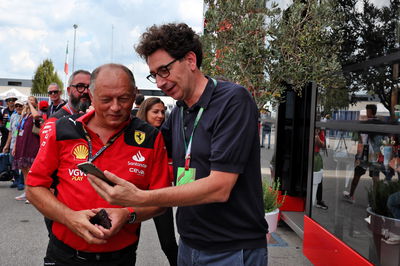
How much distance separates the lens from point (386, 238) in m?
3.04

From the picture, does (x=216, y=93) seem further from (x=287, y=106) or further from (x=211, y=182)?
(x=287, y=106)

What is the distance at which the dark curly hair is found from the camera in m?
1.78

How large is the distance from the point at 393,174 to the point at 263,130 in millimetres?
4147

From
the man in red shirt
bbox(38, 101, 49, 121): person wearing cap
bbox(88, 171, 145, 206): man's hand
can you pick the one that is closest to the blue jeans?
the man in red shirt

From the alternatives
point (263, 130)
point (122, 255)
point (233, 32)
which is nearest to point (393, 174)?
point (122, 255)

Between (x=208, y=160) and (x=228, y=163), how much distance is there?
12cm

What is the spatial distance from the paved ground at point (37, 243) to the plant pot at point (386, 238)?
1.90 m

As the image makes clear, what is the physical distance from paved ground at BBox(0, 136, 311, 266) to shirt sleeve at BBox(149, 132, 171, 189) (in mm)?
2948

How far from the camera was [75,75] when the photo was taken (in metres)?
3.71

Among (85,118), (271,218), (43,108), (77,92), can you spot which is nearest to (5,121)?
(43,108)

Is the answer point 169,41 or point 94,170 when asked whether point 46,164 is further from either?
point 169,41

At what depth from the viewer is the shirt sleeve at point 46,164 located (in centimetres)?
187

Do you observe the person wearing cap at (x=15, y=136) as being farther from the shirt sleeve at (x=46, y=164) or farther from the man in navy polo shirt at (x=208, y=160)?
the man in navy polo shirt at (x=208, y=160)

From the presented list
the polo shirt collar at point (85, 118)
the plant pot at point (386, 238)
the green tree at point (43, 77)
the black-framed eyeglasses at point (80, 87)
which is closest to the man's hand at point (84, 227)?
the polo shirt collar at point (85, 118)
